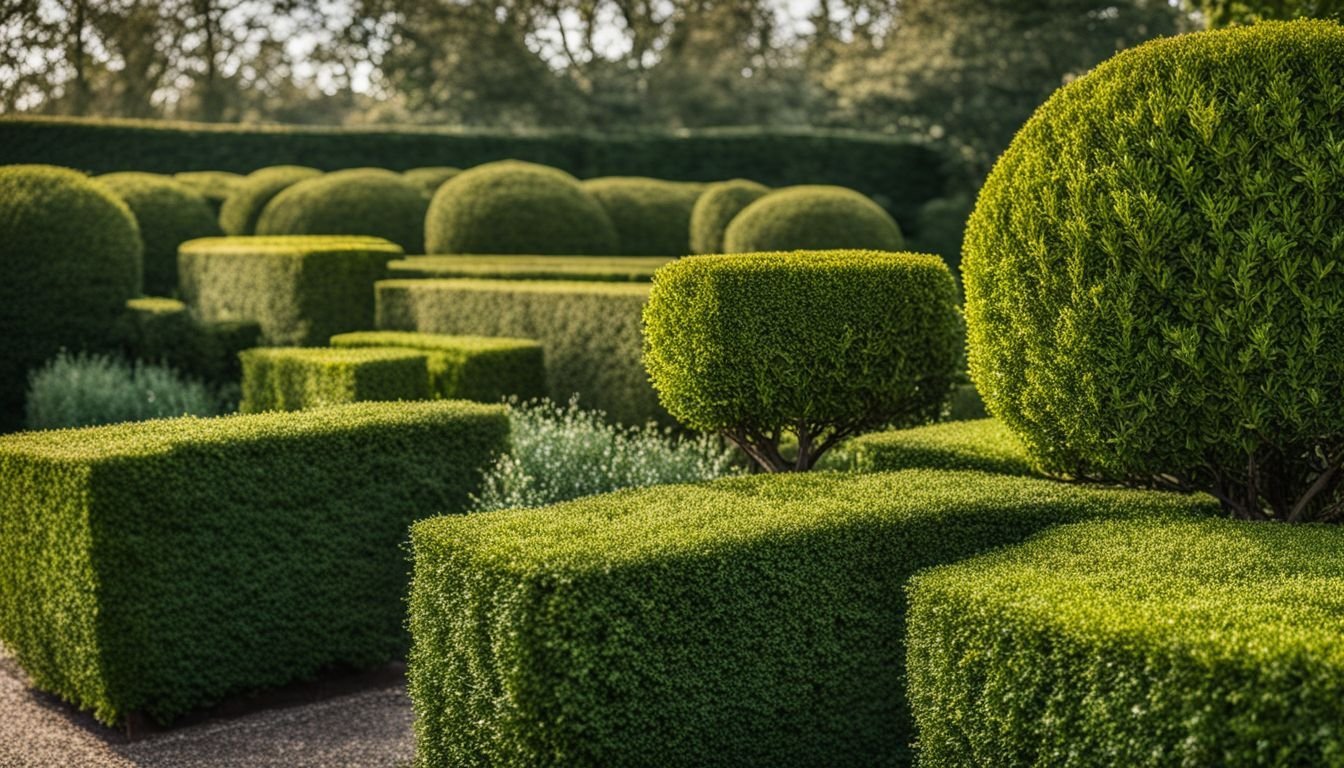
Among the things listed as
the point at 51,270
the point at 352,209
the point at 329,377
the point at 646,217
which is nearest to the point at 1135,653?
the point at 329,377

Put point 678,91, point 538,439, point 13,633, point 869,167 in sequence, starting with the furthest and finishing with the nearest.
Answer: point 678,91
point 869,167
point 538,439
point 13,633

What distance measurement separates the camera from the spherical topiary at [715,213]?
17.4 meters

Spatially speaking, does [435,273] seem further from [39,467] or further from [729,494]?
[729,494]

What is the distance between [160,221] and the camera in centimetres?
1716

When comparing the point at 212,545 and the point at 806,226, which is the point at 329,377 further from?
the point at 806,226

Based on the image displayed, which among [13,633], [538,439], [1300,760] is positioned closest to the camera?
[1300,760]

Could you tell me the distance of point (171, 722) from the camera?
6.25m

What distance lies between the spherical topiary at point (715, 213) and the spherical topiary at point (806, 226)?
39.2 inches

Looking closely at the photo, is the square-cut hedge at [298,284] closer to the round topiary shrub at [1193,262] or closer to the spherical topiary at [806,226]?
the spherical topiary at [806,226]

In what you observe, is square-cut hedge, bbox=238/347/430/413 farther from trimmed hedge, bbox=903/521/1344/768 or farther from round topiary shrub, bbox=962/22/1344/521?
trimmed hedge, bbox=903/521/1344/768

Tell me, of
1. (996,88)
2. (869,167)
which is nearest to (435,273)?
(869,167)

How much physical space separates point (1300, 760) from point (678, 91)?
3403cm

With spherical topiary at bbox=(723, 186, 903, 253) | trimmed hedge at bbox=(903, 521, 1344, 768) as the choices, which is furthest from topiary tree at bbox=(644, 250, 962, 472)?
spherical topiary at bbox=(723, 186, 903, 253)

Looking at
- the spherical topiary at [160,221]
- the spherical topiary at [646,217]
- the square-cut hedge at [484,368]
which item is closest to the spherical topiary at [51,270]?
the spherical topiary at [160,221]
